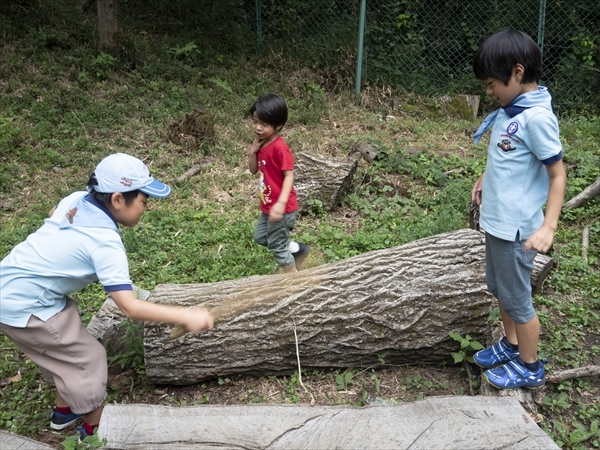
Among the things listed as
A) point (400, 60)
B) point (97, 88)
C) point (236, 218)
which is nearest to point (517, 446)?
point (236, 218)

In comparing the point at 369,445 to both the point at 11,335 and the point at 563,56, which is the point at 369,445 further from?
the point at 563,56

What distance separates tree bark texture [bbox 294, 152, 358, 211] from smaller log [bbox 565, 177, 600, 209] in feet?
7.10

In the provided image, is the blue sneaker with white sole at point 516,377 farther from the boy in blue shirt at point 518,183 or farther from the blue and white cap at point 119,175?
the blue and white cap at point 119,175

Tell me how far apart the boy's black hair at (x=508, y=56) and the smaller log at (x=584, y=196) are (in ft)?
10.9

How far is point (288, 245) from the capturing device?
14.6 ft

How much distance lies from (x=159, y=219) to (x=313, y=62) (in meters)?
5.87

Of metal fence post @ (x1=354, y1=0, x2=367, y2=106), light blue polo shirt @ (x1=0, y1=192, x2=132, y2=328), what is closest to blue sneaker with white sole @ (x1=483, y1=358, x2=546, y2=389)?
light blue polo shirt @ (x1=0, y1=192, x2=132, y2=328)

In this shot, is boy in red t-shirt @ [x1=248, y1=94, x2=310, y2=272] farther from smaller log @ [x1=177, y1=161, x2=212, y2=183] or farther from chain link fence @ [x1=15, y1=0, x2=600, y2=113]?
chain link fence @ [x1=15, y1=0, x2=600, y2=113]

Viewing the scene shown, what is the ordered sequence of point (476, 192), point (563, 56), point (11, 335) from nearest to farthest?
point (11, 335) → point (476, 192) → point (563, 56)

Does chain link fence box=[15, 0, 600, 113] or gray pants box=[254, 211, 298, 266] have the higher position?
chain link fence box=[15, 0, 600, 113]

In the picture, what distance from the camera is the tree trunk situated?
9883 millimetres

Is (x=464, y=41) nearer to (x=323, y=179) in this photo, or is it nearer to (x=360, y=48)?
(x=360, y=48)

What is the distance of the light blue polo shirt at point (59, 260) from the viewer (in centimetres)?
276

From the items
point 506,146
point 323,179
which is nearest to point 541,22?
point 323,179
